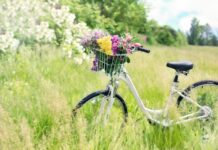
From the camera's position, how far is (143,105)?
5320 millimetres

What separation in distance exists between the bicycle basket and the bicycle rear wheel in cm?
103

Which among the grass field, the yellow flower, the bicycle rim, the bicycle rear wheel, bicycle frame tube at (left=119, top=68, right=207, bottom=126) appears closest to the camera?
the grass field

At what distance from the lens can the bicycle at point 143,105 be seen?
192 inches

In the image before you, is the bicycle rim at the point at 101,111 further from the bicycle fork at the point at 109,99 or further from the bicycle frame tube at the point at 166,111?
the bicycle frame tube at the point at 166,111

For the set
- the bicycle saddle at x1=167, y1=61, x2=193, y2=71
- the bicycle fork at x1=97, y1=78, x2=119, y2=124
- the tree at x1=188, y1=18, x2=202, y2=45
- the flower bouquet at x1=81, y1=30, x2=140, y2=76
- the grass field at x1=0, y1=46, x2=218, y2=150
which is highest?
the flower bouquet at x1=81, y1=30, x2=140, y2=76

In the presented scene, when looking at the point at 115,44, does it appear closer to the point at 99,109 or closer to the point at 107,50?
the point at 107,50

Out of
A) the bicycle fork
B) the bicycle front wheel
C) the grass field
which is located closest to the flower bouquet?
the bicycle fork

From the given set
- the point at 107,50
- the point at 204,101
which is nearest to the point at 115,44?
the point at 107,50

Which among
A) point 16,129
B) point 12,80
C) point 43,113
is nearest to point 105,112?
point 43,113

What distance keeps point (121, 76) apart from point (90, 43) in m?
0.51

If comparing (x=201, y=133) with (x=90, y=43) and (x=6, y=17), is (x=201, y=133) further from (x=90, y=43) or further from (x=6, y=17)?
(x=6, y=17)

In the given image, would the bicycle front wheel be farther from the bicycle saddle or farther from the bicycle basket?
the bicycle saddle

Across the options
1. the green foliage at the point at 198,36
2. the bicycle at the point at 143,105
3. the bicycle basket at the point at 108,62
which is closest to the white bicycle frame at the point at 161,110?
the bicycle at the point at 143,105

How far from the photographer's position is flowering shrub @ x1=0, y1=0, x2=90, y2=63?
8.16 meters
